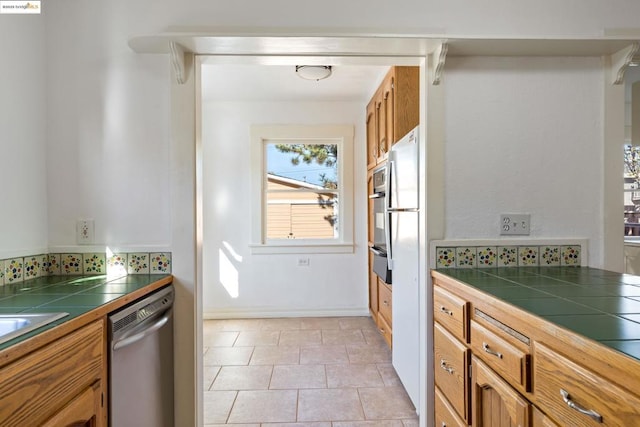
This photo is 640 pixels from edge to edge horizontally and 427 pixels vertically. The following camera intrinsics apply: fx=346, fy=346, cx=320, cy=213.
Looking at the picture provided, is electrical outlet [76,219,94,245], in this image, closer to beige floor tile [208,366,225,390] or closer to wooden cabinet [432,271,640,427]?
beige floor tile [208,366,225,390]

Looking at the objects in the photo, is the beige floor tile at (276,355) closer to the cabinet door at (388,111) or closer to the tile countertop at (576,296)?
the tile countertop at (576,296)

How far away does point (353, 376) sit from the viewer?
251 cm

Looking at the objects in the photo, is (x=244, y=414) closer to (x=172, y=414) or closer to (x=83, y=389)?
(x=172, y=414)

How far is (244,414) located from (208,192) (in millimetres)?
2476

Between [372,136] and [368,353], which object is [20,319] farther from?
[372,136]

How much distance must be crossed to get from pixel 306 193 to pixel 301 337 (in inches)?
62.5

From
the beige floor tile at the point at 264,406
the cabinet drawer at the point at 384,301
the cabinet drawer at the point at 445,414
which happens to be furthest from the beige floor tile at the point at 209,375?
the cabinet drawer at the point at 445,414

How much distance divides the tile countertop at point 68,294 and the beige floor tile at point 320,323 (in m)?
2.21

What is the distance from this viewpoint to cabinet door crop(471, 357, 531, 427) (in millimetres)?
1021

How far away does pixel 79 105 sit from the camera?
173 centimetres

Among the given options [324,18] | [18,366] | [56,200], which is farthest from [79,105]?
[18,366]

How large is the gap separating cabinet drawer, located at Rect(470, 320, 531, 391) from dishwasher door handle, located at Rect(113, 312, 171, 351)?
128 centimetres

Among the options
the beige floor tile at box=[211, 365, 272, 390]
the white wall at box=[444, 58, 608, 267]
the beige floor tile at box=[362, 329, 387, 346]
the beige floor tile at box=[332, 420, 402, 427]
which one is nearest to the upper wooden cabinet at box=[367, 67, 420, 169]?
the white wall at box=[444, 58, 608, 267]

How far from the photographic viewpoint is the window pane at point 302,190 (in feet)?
13.1
